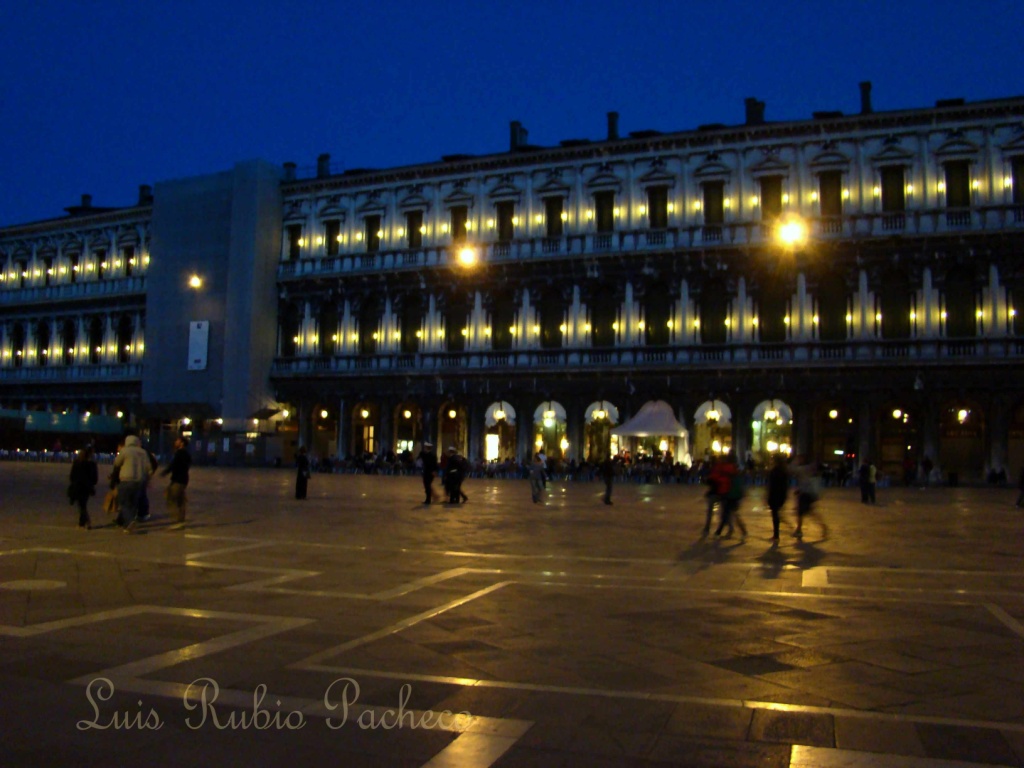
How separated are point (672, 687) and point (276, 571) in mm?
6907

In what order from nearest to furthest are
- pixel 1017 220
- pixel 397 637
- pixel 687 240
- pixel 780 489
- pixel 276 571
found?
pixel 397 637, pixel 276 571, pixel 780 489, pixel 1017 220, pixel 687 240

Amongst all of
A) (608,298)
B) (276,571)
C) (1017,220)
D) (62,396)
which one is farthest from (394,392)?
(276,571)

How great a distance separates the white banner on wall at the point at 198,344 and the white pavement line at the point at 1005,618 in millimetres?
43981

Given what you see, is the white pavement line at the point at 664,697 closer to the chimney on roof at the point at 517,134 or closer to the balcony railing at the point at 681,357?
the balcony railing at the point at 681,357

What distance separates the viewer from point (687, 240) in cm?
3988

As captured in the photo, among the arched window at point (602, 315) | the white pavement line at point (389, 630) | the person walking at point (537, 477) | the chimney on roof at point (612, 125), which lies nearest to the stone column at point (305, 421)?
the arched window at point (602, 315)

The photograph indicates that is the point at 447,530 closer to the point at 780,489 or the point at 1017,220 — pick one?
the point at 780,489

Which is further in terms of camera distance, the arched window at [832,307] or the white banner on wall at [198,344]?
the white banner on wall at [198,344]

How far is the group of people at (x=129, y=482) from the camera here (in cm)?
1633

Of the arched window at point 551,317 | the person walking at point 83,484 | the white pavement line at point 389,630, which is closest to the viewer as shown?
the white pavement line at point 389,630

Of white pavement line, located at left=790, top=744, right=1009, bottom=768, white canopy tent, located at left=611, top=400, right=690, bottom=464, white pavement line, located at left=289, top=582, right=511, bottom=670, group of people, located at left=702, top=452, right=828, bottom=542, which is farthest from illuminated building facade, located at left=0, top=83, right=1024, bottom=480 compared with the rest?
white pavement line, located at left=790, top=744, right=1009, bottom=768

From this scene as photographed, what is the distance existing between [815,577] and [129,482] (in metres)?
11.3

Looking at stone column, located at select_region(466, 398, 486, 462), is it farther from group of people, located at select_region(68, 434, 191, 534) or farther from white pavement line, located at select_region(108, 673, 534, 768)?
white pavement line, located at select_region(108, 673, 534, 768)

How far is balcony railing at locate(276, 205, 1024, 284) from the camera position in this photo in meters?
36.2
